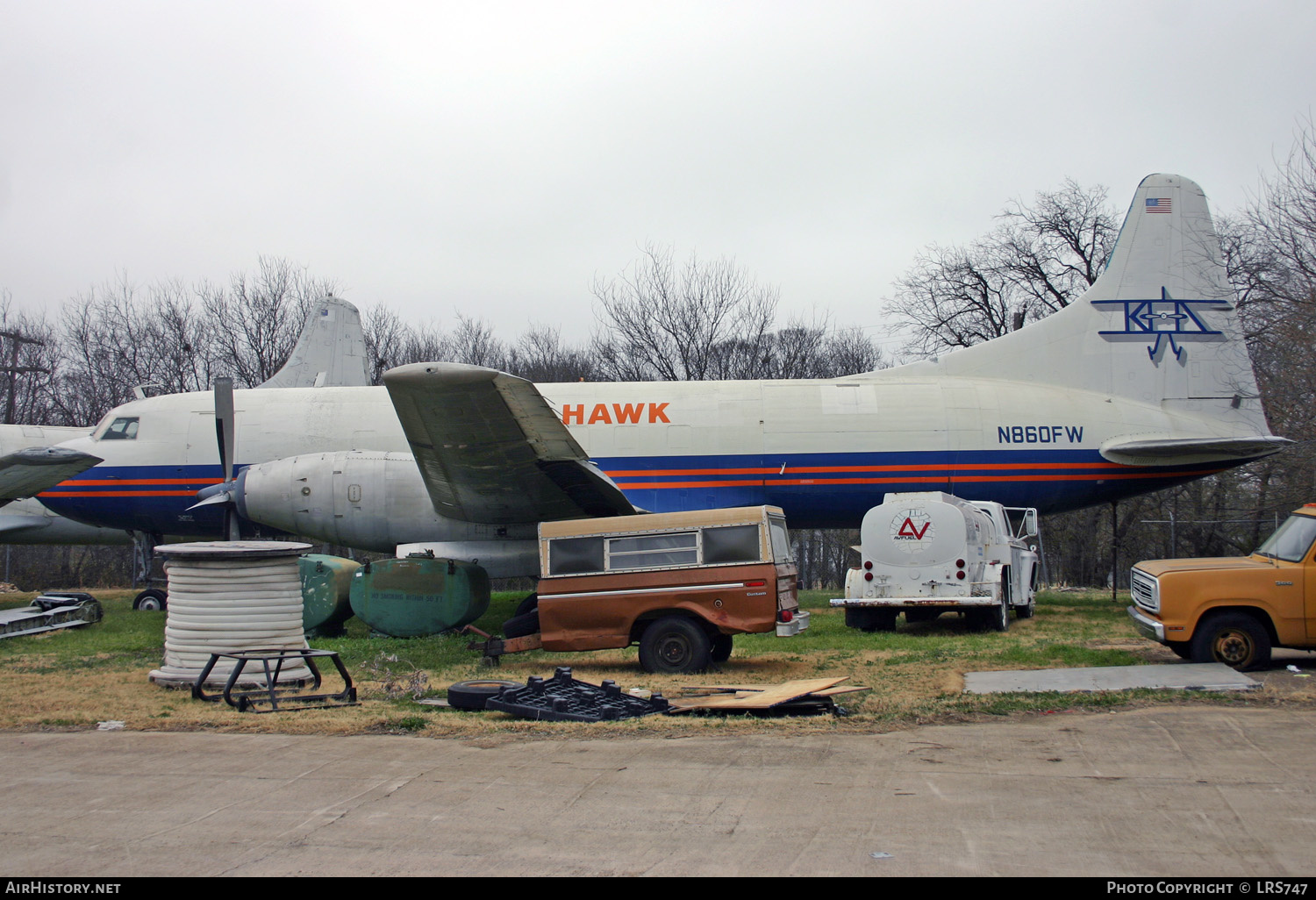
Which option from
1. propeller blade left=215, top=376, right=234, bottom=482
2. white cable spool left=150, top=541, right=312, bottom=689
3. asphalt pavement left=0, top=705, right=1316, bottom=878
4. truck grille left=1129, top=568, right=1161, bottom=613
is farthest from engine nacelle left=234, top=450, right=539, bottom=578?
truck grille left=1129, top=568, right=1161, bottom=613

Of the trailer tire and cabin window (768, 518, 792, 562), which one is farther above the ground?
cabin window (768, 518, 792, 562)

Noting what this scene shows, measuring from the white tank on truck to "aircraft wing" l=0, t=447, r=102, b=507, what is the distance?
1273cm

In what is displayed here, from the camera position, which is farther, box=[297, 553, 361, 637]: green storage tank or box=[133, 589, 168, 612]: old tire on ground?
box=[133, 589, 168, 612]: old tire on ground

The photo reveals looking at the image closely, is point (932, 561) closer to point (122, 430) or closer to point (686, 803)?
point (686, 803)

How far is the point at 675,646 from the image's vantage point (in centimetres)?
1084

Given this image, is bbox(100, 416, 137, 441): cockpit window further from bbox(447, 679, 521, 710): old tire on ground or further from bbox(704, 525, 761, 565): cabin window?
bbox(704, 525, 761, 565): cabin window

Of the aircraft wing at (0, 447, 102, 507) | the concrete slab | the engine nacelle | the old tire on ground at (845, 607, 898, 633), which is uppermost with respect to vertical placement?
the aircraft wing at (0, 447, 102, 507)

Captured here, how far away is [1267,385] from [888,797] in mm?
21360

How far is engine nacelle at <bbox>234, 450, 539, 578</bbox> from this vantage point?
48.9 ft

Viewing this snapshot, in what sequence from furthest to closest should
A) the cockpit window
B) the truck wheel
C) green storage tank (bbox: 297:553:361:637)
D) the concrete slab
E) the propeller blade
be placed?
the cockpit window
the propeller blade
green storage tank (bbox: 297:553:361:637)
the truck wheel
the concrete slab

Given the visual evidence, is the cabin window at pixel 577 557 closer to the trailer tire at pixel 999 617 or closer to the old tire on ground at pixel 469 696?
the old tire on ground at pixel 469 696

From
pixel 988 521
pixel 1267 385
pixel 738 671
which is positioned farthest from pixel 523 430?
pixel 1267 385
